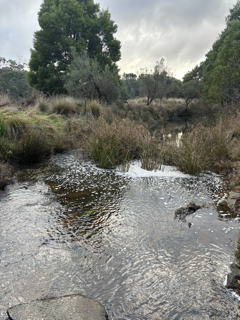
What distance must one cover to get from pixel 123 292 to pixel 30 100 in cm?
1402

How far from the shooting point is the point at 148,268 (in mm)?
2230

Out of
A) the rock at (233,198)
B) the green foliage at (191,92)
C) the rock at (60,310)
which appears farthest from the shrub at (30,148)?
the green foliage at (191,92)

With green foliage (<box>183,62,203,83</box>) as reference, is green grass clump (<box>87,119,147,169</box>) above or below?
below

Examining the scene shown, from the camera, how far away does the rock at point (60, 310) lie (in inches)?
64.9

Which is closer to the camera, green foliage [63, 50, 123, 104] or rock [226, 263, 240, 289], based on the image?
rock [226, 263, 240, 289]

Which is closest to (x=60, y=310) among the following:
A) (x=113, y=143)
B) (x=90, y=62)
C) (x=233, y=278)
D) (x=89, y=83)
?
(x=233, y=278)

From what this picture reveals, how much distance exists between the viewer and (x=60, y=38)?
19.6 m

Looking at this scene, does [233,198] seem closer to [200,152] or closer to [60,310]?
[200,152]

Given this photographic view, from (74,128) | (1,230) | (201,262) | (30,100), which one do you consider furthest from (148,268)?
(30,100)

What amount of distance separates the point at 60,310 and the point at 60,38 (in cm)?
2275

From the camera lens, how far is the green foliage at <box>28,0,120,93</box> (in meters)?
19.2

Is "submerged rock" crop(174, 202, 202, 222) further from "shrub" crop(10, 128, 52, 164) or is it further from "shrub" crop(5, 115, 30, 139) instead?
"shrub" crop(5, 115, 30, 139)

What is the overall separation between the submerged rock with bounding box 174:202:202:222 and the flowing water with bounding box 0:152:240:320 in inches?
3.8

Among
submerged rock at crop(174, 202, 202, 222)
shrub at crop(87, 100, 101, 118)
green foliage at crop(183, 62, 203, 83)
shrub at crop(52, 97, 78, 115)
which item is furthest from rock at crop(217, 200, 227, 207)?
green foliage at crop(183, 62, 203, 83)
